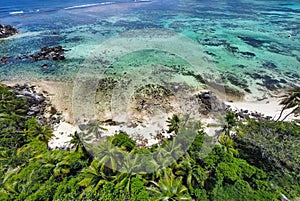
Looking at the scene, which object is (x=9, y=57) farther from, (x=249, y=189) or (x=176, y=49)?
(x=249, y=189)

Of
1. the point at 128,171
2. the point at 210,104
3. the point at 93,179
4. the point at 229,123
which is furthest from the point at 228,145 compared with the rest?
the point at 93,179

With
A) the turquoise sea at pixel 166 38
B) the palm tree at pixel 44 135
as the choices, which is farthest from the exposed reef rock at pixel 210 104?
the palm tree at pixel 44 135

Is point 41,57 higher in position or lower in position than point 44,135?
higher

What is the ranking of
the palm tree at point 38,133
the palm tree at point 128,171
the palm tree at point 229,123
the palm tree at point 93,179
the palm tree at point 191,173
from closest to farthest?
the palm tree at point 93,179, the palm tree at point 128,171, the palm tree at point 191,173, the palm tree at point 229,123, the palm tree at point 38,133

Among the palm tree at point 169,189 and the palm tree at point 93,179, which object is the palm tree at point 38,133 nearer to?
the palm tree at point 93,179

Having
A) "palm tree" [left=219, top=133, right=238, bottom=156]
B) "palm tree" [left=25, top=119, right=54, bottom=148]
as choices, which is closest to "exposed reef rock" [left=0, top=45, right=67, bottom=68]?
"palm tree" [left=25, top=119, right=54, bottom=148]

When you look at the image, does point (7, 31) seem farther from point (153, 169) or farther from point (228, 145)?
point (228, 145)

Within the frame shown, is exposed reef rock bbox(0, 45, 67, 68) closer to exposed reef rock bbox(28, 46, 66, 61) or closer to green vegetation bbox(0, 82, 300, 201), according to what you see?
exposed reef rock bbox(28, 46, 66, 61)

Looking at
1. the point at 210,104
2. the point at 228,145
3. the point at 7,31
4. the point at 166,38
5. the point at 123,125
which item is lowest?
the point at 123,125
